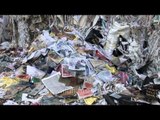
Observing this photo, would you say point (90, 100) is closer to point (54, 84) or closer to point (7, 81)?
point (54, 84)

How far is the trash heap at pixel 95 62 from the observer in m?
4.50

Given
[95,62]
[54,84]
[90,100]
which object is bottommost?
[90,100]

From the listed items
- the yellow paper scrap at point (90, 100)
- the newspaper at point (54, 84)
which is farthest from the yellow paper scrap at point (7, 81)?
the yellow paper scrap at point (90, 100)

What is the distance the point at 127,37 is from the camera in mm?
4523

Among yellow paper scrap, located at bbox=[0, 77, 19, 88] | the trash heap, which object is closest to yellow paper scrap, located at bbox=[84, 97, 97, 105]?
the trash heap

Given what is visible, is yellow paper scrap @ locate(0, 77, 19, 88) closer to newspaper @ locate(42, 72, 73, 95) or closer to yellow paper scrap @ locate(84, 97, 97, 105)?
newspaper @ locate(42, 72, 73, 95)

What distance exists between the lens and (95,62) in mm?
4547

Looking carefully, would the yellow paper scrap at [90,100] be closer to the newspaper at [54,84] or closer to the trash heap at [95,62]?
the trash heap at [95,62]

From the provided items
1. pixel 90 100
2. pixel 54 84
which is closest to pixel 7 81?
pixel 54 84

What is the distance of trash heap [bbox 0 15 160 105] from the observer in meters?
4.50

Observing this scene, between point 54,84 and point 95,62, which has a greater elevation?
point 95,62
